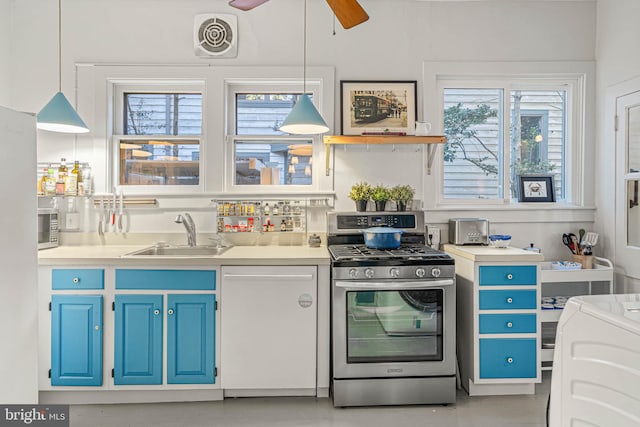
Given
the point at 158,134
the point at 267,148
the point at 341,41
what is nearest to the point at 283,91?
the point at 267,148

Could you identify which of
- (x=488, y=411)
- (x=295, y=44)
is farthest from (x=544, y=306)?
(x=295, y=44)

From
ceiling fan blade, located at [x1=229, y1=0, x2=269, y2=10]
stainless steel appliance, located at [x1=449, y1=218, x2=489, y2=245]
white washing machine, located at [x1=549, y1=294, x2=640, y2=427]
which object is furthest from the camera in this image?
stainless steel appliance, located at [x1=449, y1=218, x2=489, y2=245]

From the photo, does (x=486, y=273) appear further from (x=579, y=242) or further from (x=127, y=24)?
(x=127, y=24)

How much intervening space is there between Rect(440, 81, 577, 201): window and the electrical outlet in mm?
359

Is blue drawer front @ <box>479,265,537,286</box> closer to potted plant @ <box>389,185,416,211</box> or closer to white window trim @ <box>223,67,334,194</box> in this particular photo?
potted plant @ <box>389,185,416,211</box>

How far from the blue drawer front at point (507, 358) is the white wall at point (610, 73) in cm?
98

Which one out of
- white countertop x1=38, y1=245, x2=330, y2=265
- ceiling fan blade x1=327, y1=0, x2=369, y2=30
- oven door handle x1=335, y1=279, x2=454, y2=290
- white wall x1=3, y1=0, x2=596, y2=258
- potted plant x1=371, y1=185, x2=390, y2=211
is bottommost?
oven door handle x1=335, y1=279, x2=454, y2=290

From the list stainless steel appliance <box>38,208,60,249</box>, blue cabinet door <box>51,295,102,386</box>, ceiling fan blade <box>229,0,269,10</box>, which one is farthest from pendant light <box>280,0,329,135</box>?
stainless steel appliance <box>38,208,60,249</box>

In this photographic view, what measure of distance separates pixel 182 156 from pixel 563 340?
2.83 metres

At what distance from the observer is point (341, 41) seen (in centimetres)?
317

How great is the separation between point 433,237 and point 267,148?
1472mm

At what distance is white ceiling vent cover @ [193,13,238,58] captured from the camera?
123 inches

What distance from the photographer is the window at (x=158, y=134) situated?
10.6ft

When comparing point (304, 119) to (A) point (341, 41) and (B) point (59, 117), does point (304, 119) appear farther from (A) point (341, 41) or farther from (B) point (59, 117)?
(B) point (59, 117)
